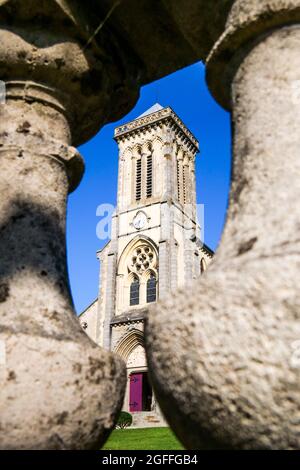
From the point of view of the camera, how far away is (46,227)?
145 cm

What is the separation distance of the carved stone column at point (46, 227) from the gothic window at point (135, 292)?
2197 centimetres

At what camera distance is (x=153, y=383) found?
89 cm

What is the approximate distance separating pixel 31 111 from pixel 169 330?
3.72 feet

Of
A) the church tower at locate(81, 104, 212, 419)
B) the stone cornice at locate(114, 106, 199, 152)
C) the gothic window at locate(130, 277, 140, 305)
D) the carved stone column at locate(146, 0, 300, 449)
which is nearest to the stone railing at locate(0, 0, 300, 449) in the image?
the carved stone column at locate(146, 0, 300, 449)

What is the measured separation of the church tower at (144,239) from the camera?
885 inches

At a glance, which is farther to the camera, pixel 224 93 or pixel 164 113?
pixel 164 113

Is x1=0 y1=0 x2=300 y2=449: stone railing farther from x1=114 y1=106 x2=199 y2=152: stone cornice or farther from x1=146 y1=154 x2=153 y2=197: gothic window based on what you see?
x1=114 y1=106 x2=199 y2=152: stone cornice

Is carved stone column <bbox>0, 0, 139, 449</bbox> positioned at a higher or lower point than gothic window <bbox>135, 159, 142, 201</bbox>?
lower

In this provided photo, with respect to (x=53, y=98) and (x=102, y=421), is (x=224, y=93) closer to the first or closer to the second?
(x=53, y=98)

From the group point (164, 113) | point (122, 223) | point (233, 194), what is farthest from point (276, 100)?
point (164, 113)

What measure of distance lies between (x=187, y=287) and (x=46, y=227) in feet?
2.36

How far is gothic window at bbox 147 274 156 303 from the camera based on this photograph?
23.2 metres

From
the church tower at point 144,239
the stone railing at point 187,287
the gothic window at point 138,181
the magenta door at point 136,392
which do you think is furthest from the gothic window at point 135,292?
the stone railing at point 187,287

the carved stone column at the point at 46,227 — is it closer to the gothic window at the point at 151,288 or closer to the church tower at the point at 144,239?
the church tower at the point at 144,239
